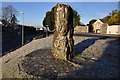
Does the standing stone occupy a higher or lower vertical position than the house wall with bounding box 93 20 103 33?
lower

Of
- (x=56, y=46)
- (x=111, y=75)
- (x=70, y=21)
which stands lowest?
(x=111, y=75)

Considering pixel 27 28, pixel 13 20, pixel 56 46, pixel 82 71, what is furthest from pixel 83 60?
pixel 13 20

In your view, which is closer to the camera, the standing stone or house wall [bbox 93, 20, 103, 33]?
the standing stone

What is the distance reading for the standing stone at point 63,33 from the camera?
11.4m

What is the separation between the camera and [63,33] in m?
11.6

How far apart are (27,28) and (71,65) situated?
207 ft

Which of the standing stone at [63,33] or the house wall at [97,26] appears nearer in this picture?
the standing stone at [63,33]

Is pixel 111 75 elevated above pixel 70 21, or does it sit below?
below

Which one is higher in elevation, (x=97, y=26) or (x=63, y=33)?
(x=97, y=26)

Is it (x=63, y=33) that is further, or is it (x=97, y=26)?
(x=97, y=26)

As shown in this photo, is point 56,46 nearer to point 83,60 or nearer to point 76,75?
point 83,60

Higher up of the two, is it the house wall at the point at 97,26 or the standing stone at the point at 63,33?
the house wall at the point at 97,26

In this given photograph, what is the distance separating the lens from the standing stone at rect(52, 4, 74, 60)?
1142 centimetres

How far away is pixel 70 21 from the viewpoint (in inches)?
456
